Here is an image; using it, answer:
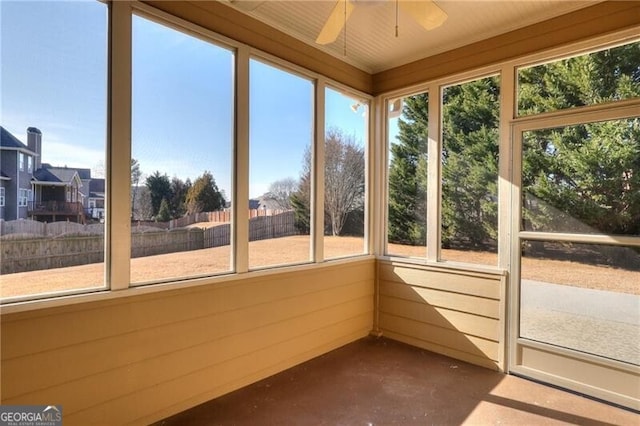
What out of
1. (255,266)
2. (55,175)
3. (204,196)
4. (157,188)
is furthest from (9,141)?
(255,266)

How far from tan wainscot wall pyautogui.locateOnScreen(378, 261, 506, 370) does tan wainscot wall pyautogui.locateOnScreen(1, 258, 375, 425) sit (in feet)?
2.34

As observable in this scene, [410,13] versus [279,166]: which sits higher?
[410,13]

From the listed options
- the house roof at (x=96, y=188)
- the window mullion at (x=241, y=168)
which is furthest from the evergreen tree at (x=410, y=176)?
the house roof at (x=96, y=188)

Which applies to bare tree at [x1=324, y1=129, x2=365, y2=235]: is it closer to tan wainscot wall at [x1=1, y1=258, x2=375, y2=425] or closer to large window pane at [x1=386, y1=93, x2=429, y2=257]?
large window pane at [x1=386, y1=93, x2=429, y2=257]

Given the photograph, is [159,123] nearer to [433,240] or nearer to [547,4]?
[433,240]

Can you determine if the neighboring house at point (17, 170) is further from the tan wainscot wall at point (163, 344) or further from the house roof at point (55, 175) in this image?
the tan wainscot wall at point (163, 344)

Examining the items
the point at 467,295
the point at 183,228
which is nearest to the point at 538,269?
the point at 467,295

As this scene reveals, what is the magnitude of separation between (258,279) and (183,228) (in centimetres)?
70

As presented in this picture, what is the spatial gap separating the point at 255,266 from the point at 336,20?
1851 mm

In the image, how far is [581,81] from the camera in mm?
2682

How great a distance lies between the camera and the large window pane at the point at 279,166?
9.21 feet

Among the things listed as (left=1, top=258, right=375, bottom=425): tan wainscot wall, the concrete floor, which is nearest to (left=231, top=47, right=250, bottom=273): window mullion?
(left=1, top=258, right=375, bottom=425): tan wainscot wall

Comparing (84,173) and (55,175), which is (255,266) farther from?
(55,175)

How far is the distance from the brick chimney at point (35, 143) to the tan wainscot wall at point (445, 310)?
3016 millimetres
